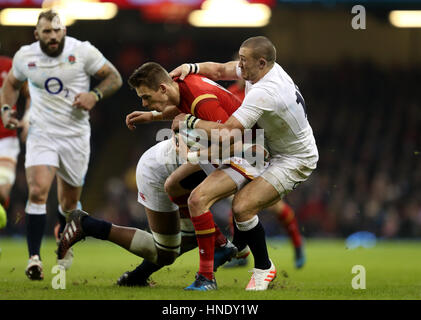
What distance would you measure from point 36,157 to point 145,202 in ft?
6.04

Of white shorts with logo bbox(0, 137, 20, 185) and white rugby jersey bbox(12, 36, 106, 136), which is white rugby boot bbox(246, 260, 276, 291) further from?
white shorts with logo bbox(0, 137, 20, 185)

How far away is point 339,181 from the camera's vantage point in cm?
1978

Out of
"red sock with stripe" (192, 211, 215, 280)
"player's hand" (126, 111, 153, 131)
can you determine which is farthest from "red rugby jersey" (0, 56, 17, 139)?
"red sock with stripe" (192, 211, 215, 280)

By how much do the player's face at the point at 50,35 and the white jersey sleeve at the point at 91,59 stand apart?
289 millimetres

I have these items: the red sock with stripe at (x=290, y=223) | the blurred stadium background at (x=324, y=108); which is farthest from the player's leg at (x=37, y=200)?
the blurred stadium background at (x=324, y=108)

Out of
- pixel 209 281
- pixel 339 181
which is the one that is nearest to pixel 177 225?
pixel 209 281

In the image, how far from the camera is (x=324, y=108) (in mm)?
22031

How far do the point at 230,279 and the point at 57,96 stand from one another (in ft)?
8.81

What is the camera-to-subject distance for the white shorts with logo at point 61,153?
804 centimetres

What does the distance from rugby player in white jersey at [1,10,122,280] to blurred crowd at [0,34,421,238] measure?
33.5 ft

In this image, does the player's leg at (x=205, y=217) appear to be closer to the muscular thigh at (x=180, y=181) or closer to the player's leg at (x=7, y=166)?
the muscular thigh at (x=180, y=181)

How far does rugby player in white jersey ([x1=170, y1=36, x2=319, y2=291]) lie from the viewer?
616 centimetres
